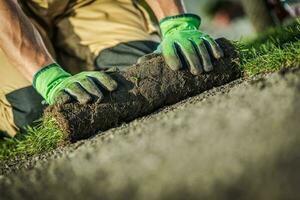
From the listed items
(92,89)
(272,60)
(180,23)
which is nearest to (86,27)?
(180,23)

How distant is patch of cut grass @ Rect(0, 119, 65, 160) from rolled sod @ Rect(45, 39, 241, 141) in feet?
0.23

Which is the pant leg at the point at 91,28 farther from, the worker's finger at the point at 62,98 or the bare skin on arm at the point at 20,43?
the worker's finger at the point at 62,98

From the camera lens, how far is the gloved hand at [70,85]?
277 cm

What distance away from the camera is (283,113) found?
5.76 ft

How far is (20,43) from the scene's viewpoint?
3.08 m

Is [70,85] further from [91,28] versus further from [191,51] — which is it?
[91,28]

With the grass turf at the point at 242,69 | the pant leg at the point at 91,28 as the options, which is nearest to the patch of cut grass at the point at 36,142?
the grass turf at the point at 242,69

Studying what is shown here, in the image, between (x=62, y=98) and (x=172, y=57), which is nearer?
(x=62, y=98)

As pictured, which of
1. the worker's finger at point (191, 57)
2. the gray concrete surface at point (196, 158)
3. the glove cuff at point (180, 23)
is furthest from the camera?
the glove cuff at point (180, 23)

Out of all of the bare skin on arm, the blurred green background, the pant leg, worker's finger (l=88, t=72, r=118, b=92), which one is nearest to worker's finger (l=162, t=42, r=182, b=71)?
worker's finger (l=88, t=72, r=118, b=92)

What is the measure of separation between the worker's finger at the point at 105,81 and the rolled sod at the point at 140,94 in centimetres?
4

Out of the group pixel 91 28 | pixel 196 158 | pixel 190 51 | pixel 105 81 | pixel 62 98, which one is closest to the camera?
pixel 196 158

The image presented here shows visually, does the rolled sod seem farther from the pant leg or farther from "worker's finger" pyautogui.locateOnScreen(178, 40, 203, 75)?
the pant leg

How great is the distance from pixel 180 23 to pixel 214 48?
45 centimetres
